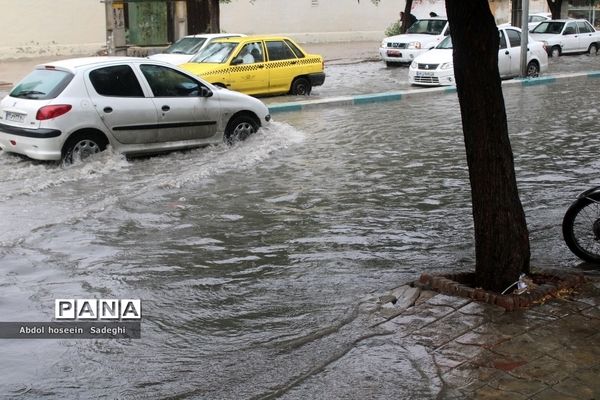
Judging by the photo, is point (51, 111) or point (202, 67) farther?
point (202, 67)

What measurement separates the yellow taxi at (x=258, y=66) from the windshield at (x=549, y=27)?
55.4 feet

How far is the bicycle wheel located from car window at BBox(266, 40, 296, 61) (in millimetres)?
12720

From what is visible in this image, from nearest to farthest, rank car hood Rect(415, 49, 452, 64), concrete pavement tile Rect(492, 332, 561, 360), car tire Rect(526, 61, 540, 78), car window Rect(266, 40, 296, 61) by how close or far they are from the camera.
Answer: concrete pavement tile Rect(492, 332, 561, 360) → car window Rect(266, 40, 296, 61) → car hood Rect(415, 49, 452, 64) → car tire Rect(526, 61, 540, 78)

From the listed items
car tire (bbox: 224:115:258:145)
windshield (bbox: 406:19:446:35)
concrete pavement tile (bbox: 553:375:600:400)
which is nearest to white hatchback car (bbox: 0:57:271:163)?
car tire (bbox: 224:115:258:145)

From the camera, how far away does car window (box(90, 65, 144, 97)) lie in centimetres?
1127

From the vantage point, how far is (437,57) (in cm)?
2147

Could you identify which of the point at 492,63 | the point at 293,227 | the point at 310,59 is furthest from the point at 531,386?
the point at 310,59

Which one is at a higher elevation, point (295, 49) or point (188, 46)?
point (188, 46)

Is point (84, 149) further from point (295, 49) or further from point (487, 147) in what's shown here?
point (295, 49)

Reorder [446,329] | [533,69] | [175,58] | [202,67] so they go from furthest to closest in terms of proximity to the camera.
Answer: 1. [533,69]
2. [175,58]
3. [202,67]
4. [446,329]

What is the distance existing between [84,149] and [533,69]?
51.4 feet

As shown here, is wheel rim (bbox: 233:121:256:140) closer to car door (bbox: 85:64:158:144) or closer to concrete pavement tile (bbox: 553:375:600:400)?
car door (bbox: 85:64:158:144)

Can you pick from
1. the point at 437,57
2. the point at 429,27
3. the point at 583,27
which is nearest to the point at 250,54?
the point at 437,57

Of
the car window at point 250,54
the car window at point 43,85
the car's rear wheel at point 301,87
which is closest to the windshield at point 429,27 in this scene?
the car's rear wheel at point 301,87
